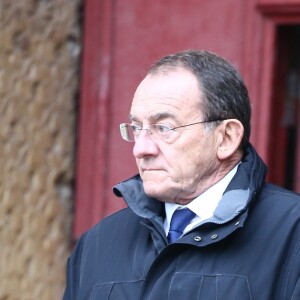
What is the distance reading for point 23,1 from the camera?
445 centimetres

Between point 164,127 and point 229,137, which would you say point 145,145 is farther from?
point 229,137

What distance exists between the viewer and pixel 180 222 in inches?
126

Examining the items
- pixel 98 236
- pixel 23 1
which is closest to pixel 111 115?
pixel 23 1

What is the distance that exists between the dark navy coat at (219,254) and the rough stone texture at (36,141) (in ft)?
3.89

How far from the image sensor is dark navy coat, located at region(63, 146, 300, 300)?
2.97 metres

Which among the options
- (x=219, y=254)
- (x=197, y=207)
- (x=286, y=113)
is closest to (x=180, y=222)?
(x=197, y=207)

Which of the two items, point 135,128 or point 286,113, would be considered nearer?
point 135,128

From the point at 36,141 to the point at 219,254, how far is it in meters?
1.66

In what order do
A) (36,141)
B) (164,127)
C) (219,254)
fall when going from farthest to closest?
(36,141)
(164,127)
(219,254)

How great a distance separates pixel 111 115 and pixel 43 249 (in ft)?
2.10

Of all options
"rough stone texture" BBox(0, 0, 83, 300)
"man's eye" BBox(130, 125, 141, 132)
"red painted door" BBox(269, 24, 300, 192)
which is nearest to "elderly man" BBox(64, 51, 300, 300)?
"man's eye" BBox(130, 125, 141, 132)

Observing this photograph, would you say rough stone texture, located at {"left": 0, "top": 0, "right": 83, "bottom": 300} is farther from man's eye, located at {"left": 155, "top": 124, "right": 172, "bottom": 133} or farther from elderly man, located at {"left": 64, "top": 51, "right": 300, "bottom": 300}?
man's eye, located at {"left": 155, "top": 124, "right": 172, "bottom": 133}

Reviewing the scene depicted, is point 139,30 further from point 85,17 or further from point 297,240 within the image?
point 297,240

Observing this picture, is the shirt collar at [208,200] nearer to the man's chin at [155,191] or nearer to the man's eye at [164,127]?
the man's chin at [155,191]
